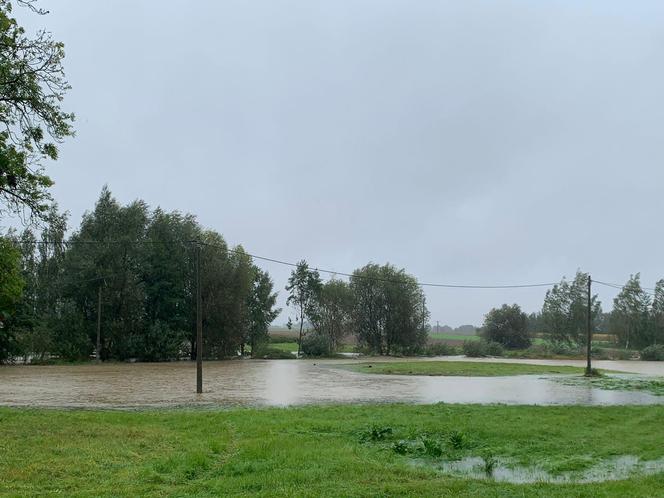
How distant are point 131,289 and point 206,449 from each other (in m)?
50.3

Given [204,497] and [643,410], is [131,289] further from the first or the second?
[204,497]

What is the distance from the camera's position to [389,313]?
79750mm

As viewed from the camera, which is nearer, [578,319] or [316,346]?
[316,346]

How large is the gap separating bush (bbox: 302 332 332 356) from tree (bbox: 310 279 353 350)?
261 inches

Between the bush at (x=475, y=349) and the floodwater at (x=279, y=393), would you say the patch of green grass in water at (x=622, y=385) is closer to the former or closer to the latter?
the floodwater at (x=279, y=393)

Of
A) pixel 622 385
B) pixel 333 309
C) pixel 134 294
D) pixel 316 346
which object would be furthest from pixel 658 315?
pixel 134 294

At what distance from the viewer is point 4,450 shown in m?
10.9

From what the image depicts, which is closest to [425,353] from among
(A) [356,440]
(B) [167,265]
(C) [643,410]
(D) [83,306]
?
(B) [167,265]

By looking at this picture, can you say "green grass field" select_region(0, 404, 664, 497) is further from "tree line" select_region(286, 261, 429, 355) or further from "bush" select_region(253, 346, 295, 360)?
"tree line" select_region(286, 261, 429, 355)

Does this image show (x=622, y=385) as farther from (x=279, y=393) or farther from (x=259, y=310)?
(x=259, y=310)

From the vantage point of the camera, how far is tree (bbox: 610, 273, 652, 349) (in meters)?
90.6

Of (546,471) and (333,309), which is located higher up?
(333,309)

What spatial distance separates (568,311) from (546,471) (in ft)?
299

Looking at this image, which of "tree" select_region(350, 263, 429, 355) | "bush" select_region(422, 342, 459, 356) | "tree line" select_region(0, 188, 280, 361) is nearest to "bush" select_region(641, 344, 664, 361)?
"bush" select_region(422, 342, 459, 356)
